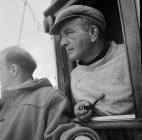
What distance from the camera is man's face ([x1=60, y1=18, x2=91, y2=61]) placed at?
170 centimetres

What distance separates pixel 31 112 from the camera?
191 centimetres

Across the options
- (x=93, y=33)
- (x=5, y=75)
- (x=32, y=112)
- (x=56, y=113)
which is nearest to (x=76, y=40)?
(x=93, y=33)

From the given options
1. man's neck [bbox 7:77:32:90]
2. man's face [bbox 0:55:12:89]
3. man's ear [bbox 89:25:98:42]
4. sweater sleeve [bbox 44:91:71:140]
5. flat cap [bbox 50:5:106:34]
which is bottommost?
sweater sleeve [bbox 44:91:71:140]

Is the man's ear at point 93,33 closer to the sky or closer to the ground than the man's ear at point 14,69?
closer to the sky

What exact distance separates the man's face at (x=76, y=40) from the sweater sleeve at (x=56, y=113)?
1.17 ft

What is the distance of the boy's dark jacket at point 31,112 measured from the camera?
72.0 inches

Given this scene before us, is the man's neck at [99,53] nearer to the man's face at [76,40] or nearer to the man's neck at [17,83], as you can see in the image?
the man's face at [76,40]

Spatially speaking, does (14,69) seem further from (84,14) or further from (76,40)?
(84,14)

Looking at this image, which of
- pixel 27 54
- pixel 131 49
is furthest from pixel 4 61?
pixel 131 49

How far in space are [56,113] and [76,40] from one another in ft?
1.86

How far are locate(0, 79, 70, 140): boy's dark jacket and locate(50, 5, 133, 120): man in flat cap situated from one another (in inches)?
6.8

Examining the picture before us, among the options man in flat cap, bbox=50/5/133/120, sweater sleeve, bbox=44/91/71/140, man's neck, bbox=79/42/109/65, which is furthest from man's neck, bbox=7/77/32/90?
man's neck, bbox=79/42/109/65

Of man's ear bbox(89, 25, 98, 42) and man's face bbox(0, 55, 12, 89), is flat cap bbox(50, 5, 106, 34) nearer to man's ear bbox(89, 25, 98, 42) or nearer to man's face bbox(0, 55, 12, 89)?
man's ear bbox(89, 25, 98, 42)

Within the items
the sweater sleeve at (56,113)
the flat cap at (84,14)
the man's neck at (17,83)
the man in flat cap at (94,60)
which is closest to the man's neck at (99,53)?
the man in flat cap at (94,60)
